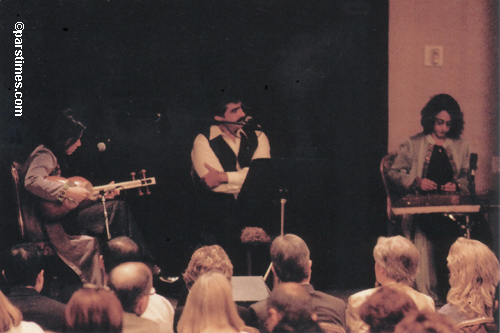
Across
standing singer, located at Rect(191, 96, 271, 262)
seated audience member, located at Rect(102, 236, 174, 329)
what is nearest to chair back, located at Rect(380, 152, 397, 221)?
standing singer, located at Rect(191, 96, 271, 262)

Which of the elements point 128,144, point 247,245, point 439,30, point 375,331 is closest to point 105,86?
point 128,144

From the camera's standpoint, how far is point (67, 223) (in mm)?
5340

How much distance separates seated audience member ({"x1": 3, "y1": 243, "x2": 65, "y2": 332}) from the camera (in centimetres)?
342

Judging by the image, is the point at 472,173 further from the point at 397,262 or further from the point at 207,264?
the point at 207,264

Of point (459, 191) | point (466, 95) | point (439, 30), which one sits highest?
point (439, 30)

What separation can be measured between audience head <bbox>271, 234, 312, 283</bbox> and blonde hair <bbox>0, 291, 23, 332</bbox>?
1506mm

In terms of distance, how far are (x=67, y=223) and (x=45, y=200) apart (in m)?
0.28

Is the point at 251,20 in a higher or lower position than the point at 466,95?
higher

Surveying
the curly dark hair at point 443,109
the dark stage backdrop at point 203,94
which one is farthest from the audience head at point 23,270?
the curly dark hair at point 443,109

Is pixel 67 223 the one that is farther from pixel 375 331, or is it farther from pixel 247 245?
pixel 375 331

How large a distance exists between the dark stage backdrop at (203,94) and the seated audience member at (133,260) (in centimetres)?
57

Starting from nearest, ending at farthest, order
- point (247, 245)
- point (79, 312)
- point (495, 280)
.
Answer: point (79, 312), point (495, 280), point (247, 245)

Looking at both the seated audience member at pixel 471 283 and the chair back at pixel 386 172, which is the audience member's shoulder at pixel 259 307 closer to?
the seated audience member at pixel 471 283

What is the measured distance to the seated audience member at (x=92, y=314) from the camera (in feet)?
8.95
